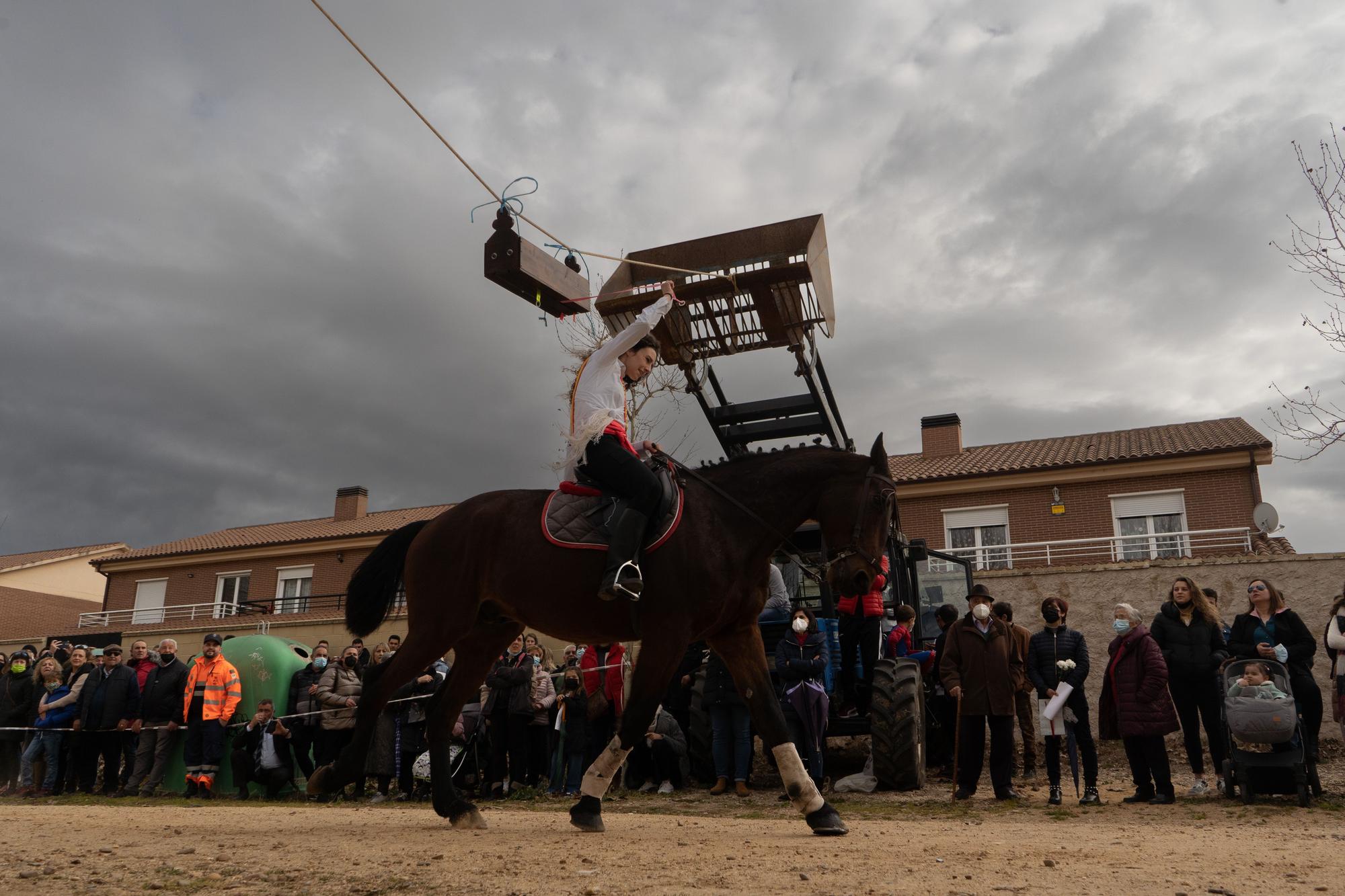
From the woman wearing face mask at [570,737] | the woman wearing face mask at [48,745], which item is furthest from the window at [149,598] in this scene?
the woman wearing face mask at [570,737]

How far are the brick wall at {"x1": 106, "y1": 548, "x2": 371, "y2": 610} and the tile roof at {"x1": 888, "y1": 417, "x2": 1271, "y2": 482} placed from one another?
19318mm

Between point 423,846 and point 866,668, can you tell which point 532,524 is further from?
point 866,668

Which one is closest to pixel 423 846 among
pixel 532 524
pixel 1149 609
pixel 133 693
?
pixel 532 524

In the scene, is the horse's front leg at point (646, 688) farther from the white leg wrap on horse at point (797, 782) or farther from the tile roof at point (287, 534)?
the tile roof at point (287, 534)

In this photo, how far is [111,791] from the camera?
13.4 metres

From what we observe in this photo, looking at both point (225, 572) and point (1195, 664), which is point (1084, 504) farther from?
point (225, 572)

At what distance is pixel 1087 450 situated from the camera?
27875mm

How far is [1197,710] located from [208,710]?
11.9m

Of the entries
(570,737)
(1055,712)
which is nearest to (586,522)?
(1055,712)

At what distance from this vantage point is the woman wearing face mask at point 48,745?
13.5 m

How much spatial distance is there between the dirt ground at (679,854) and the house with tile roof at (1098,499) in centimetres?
1625

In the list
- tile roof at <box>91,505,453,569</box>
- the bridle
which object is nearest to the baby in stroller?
the bridle

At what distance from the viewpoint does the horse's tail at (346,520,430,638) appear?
7.39 metres

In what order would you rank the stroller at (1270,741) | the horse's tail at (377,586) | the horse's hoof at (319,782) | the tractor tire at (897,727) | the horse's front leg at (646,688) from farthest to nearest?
the tractor tire at (897,727), the stroller at (1270,741), the horse's tail at (377,586), the horse's hoof at (319,782), the horse's front leg at (646,688)
